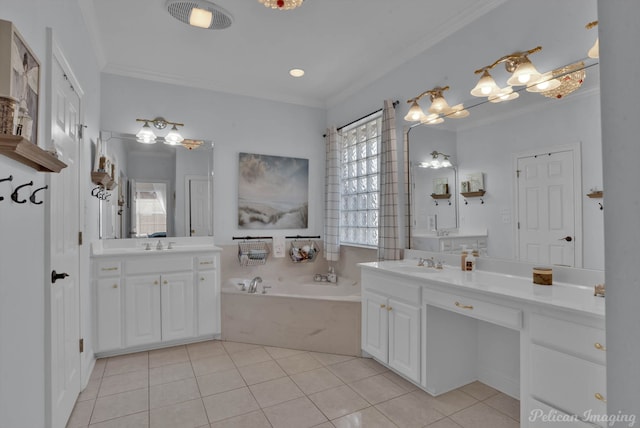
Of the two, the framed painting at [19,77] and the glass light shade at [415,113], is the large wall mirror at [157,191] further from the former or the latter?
the glass light shade at [415,113]

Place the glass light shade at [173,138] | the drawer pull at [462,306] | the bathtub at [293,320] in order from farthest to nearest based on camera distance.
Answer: the glass light shade at [173,138] → the bathtub at [293,320] → the drawer pull at [462,306]

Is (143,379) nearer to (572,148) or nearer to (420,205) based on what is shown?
(420,205)

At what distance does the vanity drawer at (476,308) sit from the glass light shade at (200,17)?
250cm

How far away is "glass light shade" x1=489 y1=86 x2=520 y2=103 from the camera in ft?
A: 7.36

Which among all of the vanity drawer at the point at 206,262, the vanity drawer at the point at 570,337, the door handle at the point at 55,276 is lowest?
the vanity drawer at the point at 570,337

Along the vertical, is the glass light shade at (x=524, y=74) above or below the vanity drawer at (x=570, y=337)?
above

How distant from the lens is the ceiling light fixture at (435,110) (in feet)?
8.68

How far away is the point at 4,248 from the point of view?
1191 mm

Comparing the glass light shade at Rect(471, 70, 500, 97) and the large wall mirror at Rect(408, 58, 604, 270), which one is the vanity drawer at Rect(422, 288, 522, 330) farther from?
the glass light shade at Rect(471, 70, 500, 97)

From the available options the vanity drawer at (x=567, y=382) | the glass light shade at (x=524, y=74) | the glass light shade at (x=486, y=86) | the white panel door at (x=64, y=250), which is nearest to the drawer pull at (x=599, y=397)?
the vanity drawer at (x=567, y=382)

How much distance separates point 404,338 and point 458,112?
1744mm

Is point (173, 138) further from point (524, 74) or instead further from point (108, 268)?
point (524, 74)

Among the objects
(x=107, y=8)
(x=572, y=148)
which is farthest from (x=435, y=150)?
(x=107, y=8)

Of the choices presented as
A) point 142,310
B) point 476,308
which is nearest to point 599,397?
point 476,308
